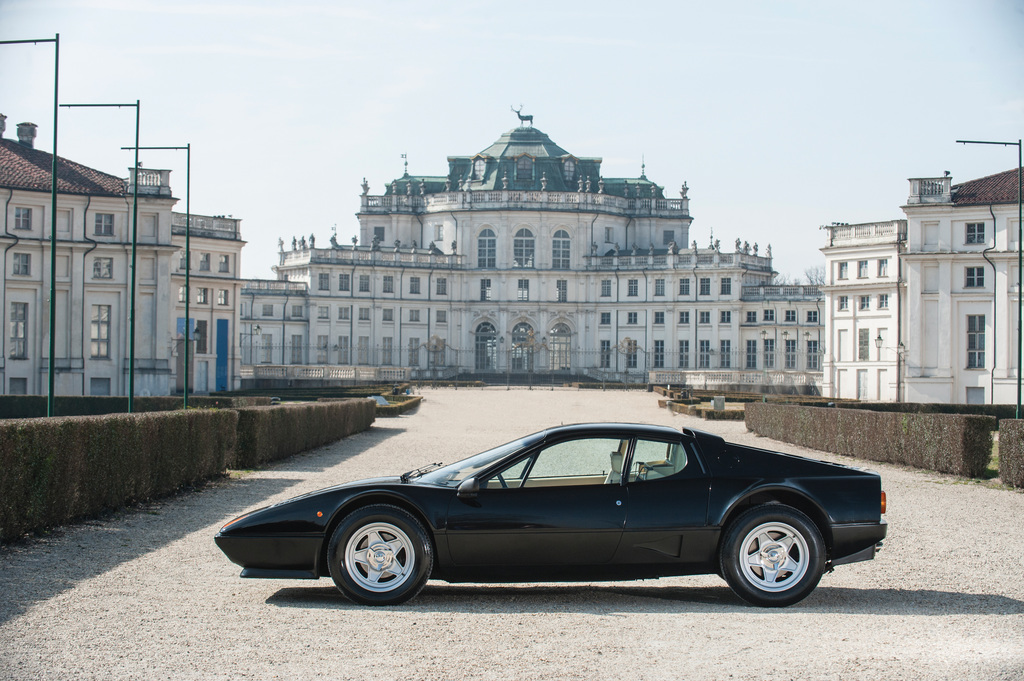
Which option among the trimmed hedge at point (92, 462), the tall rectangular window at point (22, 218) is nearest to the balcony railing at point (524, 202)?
the tall rectangular window at point (22, 218)

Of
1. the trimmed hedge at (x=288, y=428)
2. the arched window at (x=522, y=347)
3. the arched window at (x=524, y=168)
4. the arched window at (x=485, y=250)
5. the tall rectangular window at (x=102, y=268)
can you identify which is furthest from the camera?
the arched window at (x=524, y=168)

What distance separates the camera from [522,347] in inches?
3605

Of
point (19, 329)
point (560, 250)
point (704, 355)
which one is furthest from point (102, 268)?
point (704, 355)

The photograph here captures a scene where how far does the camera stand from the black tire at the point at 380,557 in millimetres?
8617

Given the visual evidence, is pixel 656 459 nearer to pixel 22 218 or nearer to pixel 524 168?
pixel 22 218

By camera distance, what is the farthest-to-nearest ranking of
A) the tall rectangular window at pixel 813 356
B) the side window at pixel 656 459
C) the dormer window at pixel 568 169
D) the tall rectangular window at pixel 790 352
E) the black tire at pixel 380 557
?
the dormer window at pixel 568 169 → the tall rectangular window at pixel 790 352 → the tall rectangular window at pixel 813 356 → the side window at pixel 656 459 → the black tire at pixel 380 557

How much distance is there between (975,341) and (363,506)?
139 ft

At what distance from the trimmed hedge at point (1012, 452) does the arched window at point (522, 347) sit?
7143 cm

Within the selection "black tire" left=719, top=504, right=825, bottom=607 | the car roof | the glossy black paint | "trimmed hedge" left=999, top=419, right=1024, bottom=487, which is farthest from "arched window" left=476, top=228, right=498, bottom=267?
"black tire" left=719, top=504, right=825, bottom=607

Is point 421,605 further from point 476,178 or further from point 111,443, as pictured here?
point 476,178

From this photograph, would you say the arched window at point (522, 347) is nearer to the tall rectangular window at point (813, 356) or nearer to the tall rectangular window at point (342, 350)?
the tall rectangular window at point (342, 350)

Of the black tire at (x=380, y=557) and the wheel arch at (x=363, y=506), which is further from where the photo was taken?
the wheel arch at (x=363, y=506)

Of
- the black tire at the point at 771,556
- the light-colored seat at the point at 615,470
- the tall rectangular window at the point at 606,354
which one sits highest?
the tall rectangular window at the point at 606,354

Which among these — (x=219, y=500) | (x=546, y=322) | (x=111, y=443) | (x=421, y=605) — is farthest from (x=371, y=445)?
(x=546, y=322)
